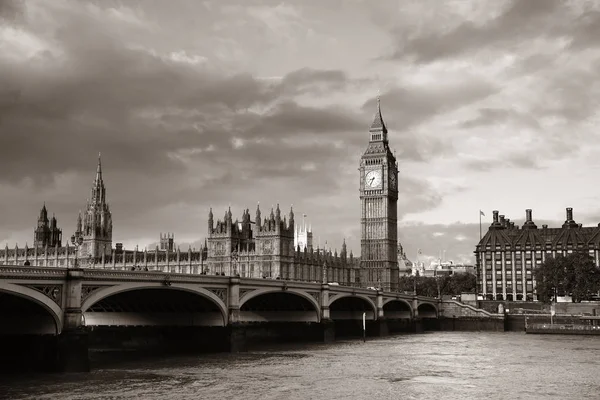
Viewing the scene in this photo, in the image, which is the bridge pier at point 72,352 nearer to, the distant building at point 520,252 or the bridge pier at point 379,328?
the bridge pier at point 379,328

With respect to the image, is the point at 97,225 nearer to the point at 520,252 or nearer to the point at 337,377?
the point at 520,252

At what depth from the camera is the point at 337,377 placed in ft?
147

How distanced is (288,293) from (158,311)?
1267cm

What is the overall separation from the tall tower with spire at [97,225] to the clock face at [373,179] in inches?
1868

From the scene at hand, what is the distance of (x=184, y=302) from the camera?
58062mm

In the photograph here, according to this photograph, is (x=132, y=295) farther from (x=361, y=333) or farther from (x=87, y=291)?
(x=361, y=333)

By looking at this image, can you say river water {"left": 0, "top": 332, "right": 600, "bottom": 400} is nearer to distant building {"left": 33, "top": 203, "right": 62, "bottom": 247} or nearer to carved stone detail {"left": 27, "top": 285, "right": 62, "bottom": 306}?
carved stone detail {"left": 27, "top": 285, "right": 62, "bottom": 306}

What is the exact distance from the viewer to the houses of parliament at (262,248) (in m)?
117

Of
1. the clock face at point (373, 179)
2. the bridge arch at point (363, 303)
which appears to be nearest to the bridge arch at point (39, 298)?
the bridge arch at point (363, 303)

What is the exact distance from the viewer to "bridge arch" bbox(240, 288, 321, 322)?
59.6m

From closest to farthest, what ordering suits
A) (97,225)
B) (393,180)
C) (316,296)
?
(316,296), (97,225), (393,180)

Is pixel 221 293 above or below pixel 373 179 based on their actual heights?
below

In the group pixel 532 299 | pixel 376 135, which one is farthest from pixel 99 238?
pixel 532 299

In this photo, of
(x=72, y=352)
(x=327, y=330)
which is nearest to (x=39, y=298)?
(x=72, y=352)
